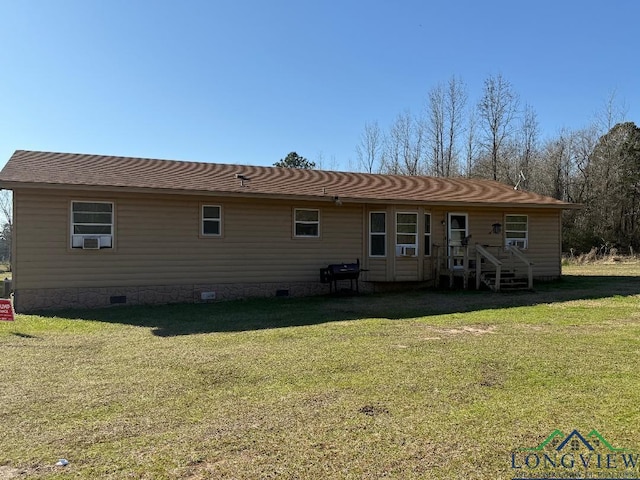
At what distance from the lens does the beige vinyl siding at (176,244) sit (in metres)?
10.5

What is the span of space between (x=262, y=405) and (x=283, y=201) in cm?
883

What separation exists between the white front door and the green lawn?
239 inches

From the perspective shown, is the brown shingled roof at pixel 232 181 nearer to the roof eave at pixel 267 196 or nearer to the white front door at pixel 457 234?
the roof eave at pixel 267 196

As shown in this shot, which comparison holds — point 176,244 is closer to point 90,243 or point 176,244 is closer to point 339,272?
point 90,243

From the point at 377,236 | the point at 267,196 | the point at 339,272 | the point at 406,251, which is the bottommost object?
the point at 339,272

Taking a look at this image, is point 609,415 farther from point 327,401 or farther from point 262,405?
point 262,405

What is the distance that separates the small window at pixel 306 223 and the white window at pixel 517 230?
6.38 m

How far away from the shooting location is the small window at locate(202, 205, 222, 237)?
11906 mm

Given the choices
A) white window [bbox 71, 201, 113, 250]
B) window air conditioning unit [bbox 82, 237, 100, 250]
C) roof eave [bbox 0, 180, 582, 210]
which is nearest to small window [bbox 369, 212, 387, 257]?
roof eave [bbox 0, 180, 582, 210]

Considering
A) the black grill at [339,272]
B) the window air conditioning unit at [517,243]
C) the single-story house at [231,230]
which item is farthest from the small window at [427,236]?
the window air conditioning unit at [517,243]

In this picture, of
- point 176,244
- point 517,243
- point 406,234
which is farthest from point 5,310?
point 517,243

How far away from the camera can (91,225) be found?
1092cm

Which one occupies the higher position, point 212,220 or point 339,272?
point 212,220

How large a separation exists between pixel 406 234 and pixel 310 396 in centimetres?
981
